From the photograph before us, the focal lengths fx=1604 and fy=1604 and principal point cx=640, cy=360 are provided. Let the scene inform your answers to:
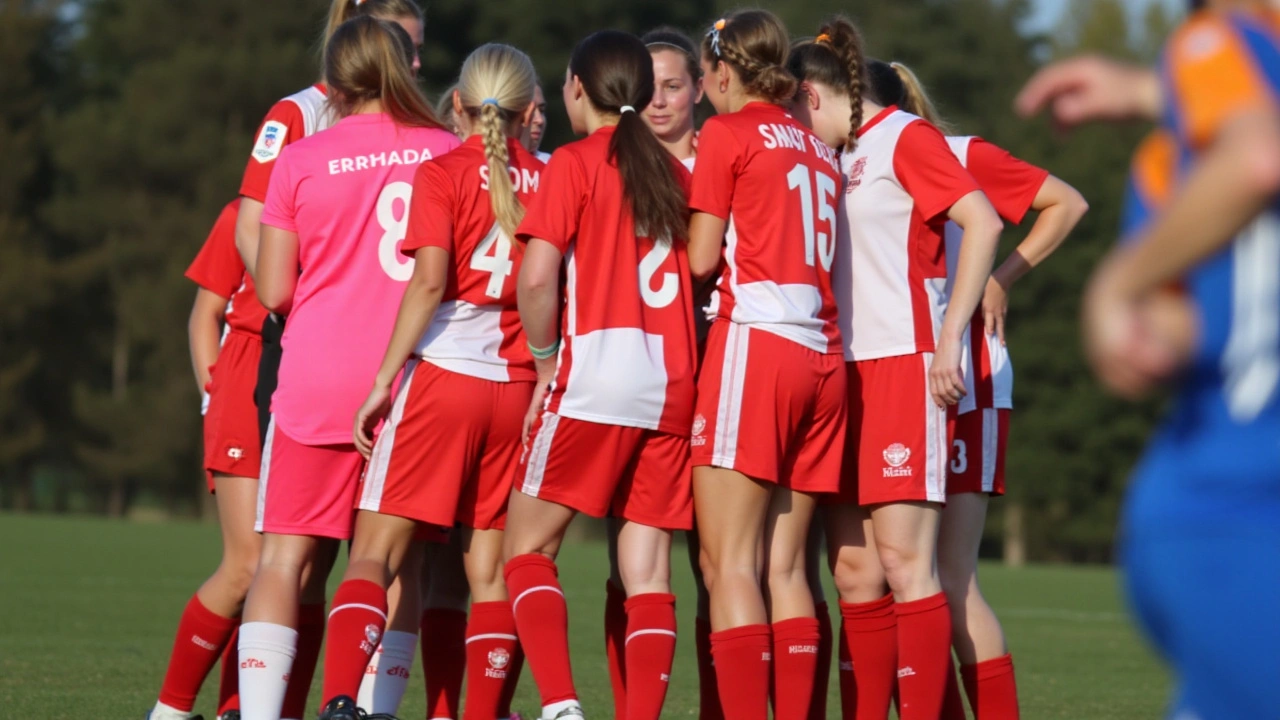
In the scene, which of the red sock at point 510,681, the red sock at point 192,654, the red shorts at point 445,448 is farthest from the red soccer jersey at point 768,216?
the red sock at point 192,654

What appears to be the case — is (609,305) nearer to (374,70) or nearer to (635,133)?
(635,133)

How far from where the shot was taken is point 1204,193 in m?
1.96

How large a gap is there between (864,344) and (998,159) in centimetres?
78

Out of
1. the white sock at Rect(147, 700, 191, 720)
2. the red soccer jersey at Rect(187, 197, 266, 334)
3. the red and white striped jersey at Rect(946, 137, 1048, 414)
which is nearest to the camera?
the red and white striped jersey at Rect(946, 137, 1048, 414)

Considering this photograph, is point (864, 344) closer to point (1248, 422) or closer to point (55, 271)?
point (1248, 422)

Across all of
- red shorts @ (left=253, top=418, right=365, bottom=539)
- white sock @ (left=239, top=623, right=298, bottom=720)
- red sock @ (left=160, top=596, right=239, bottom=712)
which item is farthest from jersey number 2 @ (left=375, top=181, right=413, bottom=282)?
red sock @ (left=160, top=596, right=239, bottom=712)

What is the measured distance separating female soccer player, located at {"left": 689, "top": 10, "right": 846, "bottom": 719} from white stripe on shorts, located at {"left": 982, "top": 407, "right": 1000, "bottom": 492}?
1.92 feet

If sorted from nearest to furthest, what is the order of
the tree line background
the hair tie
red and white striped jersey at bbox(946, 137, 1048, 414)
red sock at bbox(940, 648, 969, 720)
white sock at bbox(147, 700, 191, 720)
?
the hair tie, red and white striped jersey at bbox(946, 137, 1048, 414), red sock at bbox(940, 648, 969, 720), white sock at bbox(147, 700, 191, 720), the tree line background

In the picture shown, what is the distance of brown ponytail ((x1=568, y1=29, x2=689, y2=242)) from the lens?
4684 millimetres

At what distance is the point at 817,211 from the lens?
470cm

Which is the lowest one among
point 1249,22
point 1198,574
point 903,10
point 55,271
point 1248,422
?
point 1198,574

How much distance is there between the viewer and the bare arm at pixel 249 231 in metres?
5.12

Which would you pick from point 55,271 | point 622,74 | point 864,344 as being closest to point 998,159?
point 864,344

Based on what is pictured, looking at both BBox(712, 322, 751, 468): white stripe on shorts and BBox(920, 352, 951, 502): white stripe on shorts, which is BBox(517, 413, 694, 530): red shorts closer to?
BBox(712, 322, 751, 468): white stripe on shorts
